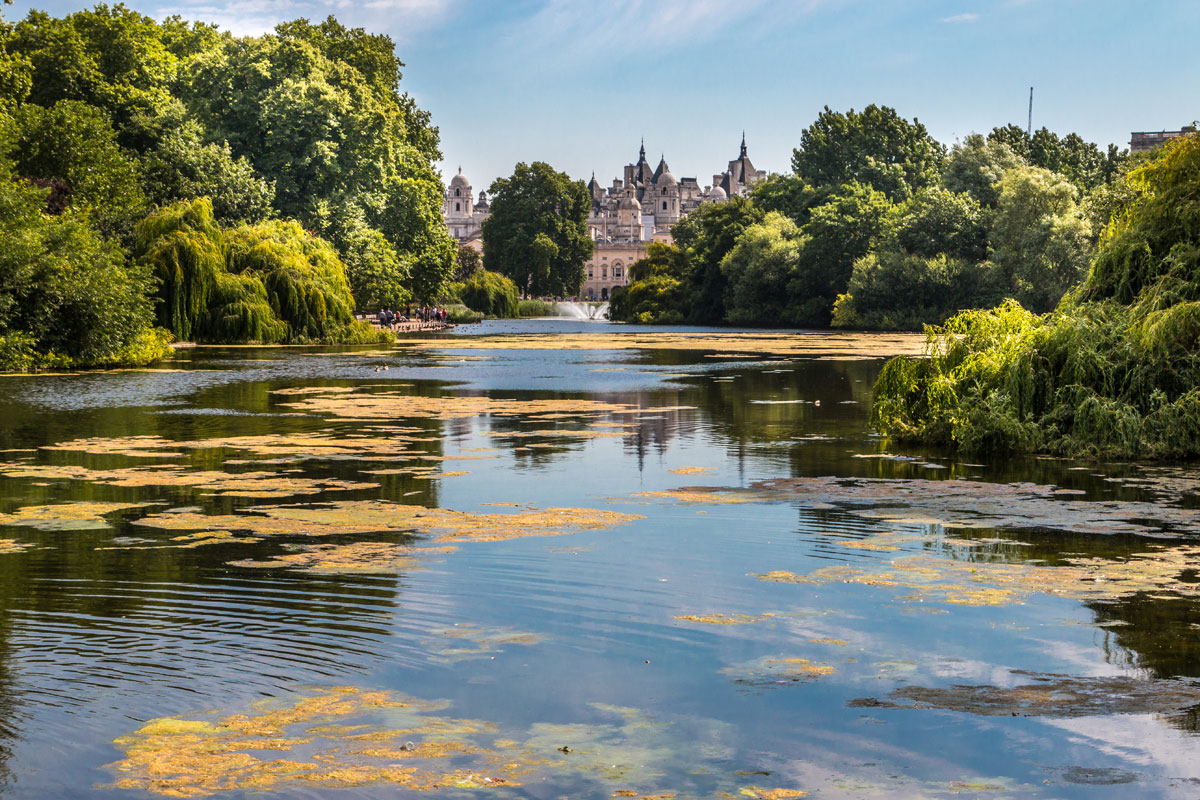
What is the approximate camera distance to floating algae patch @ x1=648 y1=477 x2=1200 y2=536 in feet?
34.2

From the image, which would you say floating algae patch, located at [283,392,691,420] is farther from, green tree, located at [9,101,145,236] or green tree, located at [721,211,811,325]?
green tree, located at [721,211,811,325]

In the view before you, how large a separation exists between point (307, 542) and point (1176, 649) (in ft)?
19.3

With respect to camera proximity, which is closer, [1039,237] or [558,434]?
[558,434]

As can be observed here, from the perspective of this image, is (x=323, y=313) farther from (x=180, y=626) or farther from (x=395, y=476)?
(x=180, y=626)

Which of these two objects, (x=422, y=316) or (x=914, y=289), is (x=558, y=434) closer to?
(x=914, y=289)

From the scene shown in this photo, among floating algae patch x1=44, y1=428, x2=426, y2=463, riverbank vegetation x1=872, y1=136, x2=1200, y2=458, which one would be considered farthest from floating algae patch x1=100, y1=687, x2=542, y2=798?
riverbank vegetation x1=872, y1=136, x2=1200, y2=458

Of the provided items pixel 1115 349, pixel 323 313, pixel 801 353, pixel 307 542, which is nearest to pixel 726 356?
pixel 801 353

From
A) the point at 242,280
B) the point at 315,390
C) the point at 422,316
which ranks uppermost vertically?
the point at 422,316

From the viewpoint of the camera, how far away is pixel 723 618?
7.37 m

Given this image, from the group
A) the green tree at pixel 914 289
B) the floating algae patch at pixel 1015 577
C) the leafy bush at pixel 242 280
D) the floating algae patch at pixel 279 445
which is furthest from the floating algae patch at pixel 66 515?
the green tree at pixel 914 289

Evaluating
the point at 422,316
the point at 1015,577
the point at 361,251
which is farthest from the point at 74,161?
the point at 1015,577

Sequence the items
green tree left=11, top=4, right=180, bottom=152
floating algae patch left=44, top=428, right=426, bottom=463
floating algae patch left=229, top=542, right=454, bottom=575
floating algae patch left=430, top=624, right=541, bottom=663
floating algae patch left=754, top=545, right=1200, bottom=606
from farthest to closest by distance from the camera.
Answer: green tree left=11, top=4, right=180, bottom=152 < floating algae patch left=44, top=428, right=426, bottom=463 < floating algae patch left=229, top=542, right=454, bottom=575 < floating algae patch left=754, top=545, right=1200, bottom=606 < floating algae patch left=430, top=624, right=541, bottom=663

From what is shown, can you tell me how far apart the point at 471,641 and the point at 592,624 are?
75 centimetres

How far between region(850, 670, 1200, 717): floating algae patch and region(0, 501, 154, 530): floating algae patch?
679 cm
